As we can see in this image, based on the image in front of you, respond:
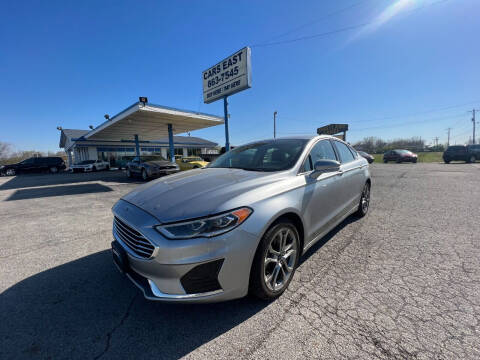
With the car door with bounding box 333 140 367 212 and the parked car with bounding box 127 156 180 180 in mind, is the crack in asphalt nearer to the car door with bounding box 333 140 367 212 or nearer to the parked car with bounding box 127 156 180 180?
the car door with bounding box 333 140 367 212

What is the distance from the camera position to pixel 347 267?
2.54 m

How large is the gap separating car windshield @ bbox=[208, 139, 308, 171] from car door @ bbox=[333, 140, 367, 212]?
92 centimetres

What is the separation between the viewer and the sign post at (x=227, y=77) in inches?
392

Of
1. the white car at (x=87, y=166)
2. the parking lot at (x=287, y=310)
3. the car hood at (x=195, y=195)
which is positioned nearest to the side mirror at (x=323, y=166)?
the car hood at (x=195, y=195)

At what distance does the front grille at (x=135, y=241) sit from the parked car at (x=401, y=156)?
27.7 meters

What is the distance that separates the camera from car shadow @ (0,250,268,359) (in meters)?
1.57

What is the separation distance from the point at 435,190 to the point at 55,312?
30.8 feet

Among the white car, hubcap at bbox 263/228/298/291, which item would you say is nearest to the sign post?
hubcap at bbox 263/228/298/291

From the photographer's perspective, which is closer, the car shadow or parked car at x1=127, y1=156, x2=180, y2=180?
the car shadow

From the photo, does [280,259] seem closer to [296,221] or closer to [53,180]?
[296,221]

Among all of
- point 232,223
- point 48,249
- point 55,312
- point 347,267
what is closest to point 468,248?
point 347,267

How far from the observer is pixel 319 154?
297 cm

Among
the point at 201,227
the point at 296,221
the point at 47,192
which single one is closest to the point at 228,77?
the point at 47,192

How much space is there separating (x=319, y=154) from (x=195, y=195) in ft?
6.33
